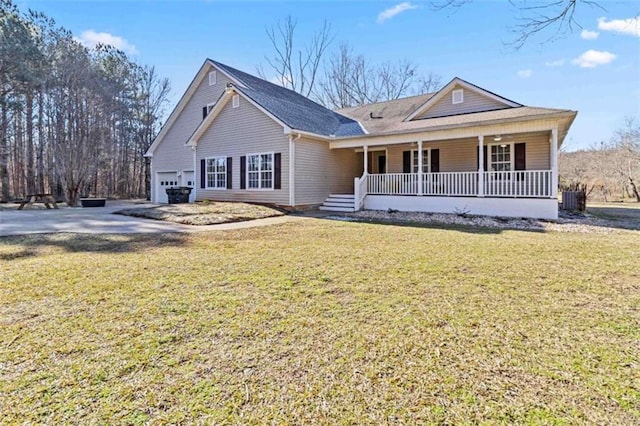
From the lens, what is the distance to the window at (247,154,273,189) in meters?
14.5

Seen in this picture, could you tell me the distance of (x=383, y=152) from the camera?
16.5 m

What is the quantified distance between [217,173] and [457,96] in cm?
1111

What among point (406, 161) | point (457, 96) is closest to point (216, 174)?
point (406, 161)

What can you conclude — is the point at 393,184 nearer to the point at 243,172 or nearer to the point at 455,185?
the point at 455,185

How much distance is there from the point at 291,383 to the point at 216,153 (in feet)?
50.1

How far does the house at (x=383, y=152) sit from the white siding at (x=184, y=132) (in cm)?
13

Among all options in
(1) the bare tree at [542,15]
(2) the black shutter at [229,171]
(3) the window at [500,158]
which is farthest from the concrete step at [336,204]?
(1) the bare tree at [542,15]

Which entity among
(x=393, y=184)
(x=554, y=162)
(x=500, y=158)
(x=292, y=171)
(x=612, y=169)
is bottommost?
(x=393, y=184)

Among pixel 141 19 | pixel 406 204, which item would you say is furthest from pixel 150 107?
pixel 406 204

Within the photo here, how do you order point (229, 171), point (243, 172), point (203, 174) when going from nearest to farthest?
point (243, 172) → point (229, 171) → point (203, 174)

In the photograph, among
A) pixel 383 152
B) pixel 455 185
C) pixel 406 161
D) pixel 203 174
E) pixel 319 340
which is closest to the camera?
pixel 319 340

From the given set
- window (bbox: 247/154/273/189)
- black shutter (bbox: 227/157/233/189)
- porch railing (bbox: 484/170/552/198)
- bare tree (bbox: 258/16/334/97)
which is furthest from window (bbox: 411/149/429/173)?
bare tree (bbox: 258/16/334/97)

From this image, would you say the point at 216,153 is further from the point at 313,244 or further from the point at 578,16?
the point at 578,16

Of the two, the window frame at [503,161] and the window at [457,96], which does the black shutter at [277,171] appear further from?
the window frame at [503,161]
